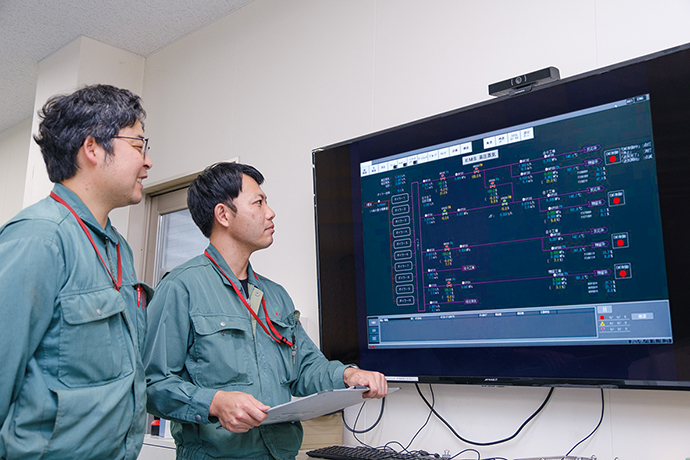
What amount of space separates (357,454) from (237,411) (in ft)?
2.10

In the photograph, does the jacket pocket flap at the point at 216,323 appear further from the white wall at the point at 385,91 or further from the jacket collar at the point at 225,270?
the white wall at the point at 385,91

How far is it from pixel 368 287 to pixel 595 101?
3.39ft

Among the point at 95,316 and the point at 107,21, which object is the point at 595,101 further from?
the point at 107,21

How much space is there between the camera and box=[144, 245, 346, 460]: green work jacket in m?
1.69

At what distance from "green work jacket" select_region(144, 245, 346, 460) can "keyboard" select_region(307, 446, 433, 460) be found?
0.62 ft

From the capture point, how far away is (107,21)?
11.8 ft

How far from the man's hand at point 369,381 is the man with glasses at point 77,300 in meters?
0.68

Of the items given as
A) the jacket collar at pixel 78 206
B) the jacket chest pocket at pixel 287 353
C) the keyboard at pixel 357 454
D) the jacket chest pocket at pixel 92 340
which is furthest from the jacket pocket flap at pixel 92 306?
the keyboard at pixel 357 454

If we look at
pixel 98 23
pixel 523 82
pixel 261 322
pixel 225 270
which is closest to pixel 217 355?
pixel 261 322

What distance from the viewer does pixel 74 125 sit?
1447 mm

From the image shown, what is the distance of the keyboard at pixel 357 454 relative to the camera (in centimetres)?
193

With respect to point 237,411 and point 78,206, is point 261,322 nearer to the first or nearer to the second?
point 237,411

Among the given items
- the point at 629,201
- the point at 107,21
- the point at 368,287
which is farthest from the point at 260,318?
the point at 107,21

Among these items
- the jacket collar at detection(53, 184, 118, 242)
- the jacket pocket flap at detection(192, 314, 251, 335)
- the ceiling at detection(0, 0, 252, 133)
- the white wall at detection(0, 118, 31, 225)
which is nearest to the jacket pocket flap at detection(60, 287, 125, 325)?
the jacket collar at detection(53, 184, 118, 242)
